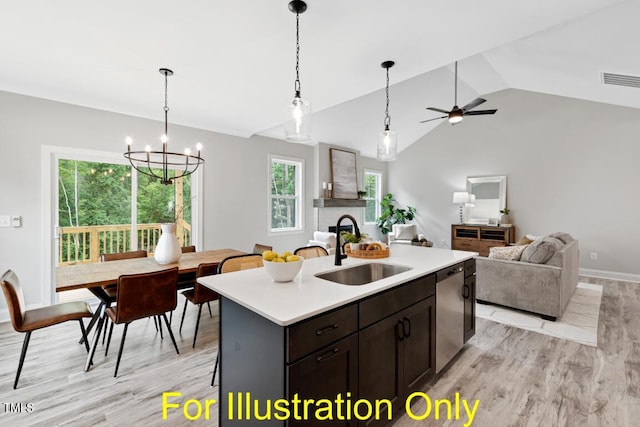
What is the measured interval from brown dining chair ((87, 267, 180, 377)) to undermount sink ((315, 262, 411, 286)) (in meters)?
1.37

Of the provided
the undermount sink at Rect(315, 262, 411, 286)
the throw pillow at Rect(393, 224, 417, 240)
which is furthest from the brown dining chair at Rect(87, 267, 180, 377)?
the throw pillow at Rect(393, 224, 417, 240)

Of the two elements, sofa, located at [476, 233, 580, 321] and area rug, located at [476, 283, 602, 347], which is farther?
sofa, located at [476, 233, 580, 321]

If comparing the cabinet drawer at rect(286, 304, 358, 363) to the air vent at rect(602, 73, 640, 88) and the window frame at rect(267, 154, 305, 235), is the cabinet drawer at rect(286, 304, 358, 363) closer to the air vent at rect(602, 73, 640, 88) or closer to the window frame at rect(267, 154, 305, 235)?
the window frame at rect(267, 154, 305, 235)

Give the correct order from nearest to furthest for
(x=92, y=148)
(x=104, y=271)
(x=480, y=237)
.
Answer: (x=104, y=271) → (x=92, y=148) → (x=480, y=237)

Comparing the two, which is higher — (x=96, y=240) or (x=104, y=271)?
(x=96, y=240)

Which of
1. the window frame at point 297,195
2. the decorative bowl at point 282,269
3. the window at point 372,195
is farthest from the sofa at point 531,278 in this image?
the window at point 372,195

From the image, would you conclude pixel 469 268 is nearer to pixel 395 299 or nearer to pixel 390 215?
pixel 395 299

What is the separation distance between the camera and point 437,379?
2.22 m

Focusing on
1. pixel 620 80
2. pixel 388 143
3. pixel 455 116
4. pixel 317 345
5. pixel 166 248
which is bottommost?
pixel 317 345

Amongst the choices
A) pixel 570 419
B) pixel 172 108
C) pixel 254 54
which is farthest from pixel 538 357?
pixel 172 108

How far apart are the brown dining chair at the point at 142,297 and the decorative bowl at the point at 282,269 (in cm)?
122

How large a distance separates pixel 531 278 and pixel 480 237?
3091 millimetres

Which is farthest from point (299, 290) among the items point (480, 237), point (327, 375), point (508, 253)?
point (480, 237)

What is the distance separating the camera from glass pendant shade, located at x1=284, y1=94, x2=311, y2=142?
2.21 m
